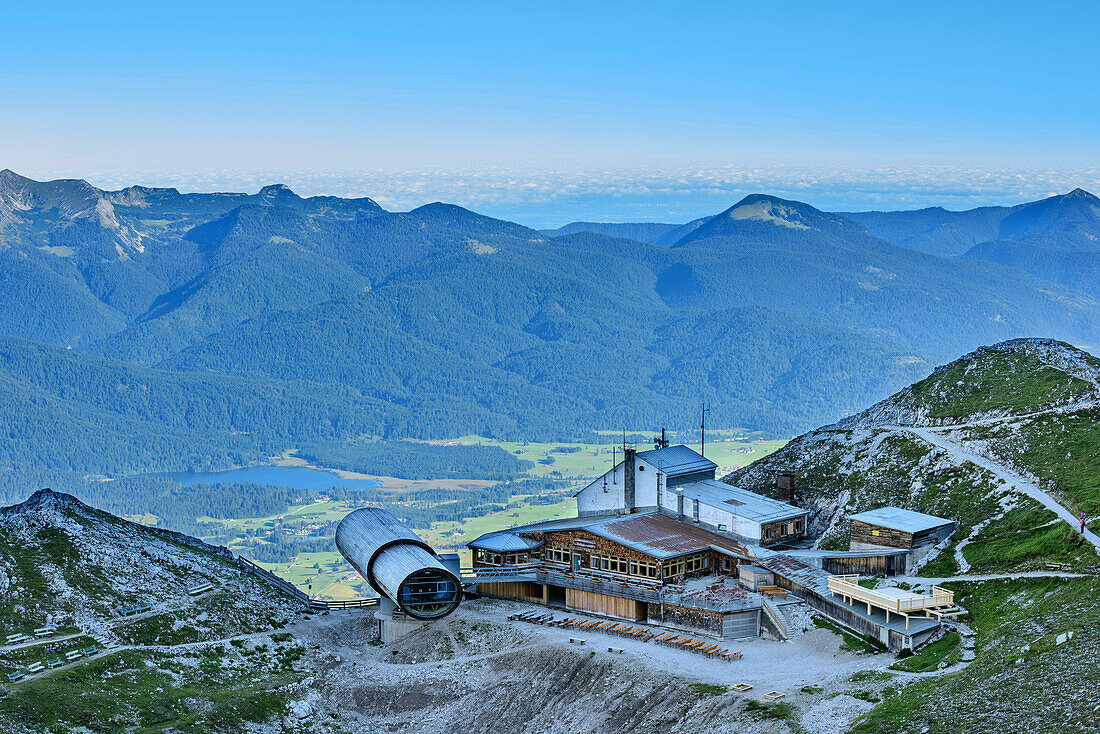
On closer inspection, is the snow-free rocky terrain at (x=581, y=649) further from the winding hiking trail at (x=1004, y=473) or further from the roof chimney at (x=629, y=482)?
the roof chimney at (x=629, y=482)

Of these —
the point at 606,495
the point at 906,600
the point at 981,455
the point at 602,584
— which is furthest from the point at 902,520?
the point at 606,495

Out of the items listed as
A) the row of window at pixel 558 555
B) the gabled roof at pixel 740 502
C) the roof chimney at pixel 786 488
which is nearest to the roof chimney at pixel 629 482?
the gabled roof at pixel 740 502

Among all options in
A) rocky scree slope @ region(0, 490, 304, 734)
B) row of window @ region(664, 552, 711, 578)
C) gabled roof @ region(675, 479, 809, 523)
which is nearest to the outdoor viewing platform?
row of window @ region(664, 552, 711, 578)

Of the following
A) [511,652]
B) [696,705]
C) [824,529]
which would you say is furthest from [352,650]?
[824,529]

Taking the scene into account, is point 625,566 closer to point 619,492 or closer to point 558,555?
point 558,555

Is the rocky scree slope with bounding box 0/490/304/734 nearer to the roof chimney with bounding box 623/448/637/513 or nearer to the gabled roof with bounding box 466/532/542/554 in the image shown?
the gabled roof with bounding box 466/532/542/554

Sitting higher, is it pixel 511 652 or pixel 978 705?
pixel 978 705

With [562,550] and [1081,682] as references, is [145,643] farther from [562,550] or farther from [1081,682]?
[1081,682]
